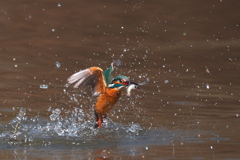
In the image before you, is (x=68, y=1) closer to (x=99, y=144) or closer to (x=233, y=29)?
(x=233, y=29)

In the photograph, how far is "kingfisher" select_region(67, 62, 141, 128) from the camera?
5023 millimetres

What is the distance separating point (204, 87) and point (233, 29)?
9.24 feet

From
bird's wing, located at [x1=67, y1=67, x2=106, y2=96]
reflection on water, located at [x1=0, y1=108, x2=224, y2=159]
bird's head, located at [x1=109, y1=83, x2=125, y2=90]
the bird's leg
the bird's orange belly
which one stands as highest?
bird's wing, located at [x1=67, y1=67, x2=106, y2=96]

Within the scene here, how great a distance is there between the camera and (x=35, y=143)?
487 cm

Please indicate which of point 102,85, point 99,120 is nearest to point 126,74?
point 99,120

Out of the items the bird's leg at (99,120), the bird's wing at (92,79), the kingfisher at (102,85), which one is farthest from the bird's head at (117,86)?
the bird's leg at (99,120)

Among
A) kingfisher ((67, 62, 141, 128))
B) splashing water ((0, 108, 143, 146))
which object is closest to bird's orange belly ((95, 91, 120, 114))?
kingfisher ((67, 62, 141, 128))

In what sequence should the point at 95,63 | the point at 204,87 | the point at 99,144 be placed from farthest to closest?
the point at 95,63 → the point at 204,87 → the point at 99,144

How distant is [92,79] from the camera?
5.12 metres

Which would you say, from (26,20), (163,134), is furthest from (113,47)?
(163,134)

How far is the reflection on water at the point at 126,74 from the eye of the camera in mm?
4895

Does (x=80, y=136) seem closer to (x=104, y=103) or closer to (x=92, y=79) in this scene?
(x=104, y=103)

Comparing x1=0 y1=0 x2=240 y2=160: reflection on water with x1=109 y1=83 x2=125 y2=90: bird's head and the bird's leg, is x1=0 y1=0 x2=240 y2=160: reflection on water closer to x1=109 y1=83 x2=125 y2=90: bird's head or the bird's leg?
the bird's leg

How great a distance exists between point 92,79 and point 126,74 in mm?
2675
